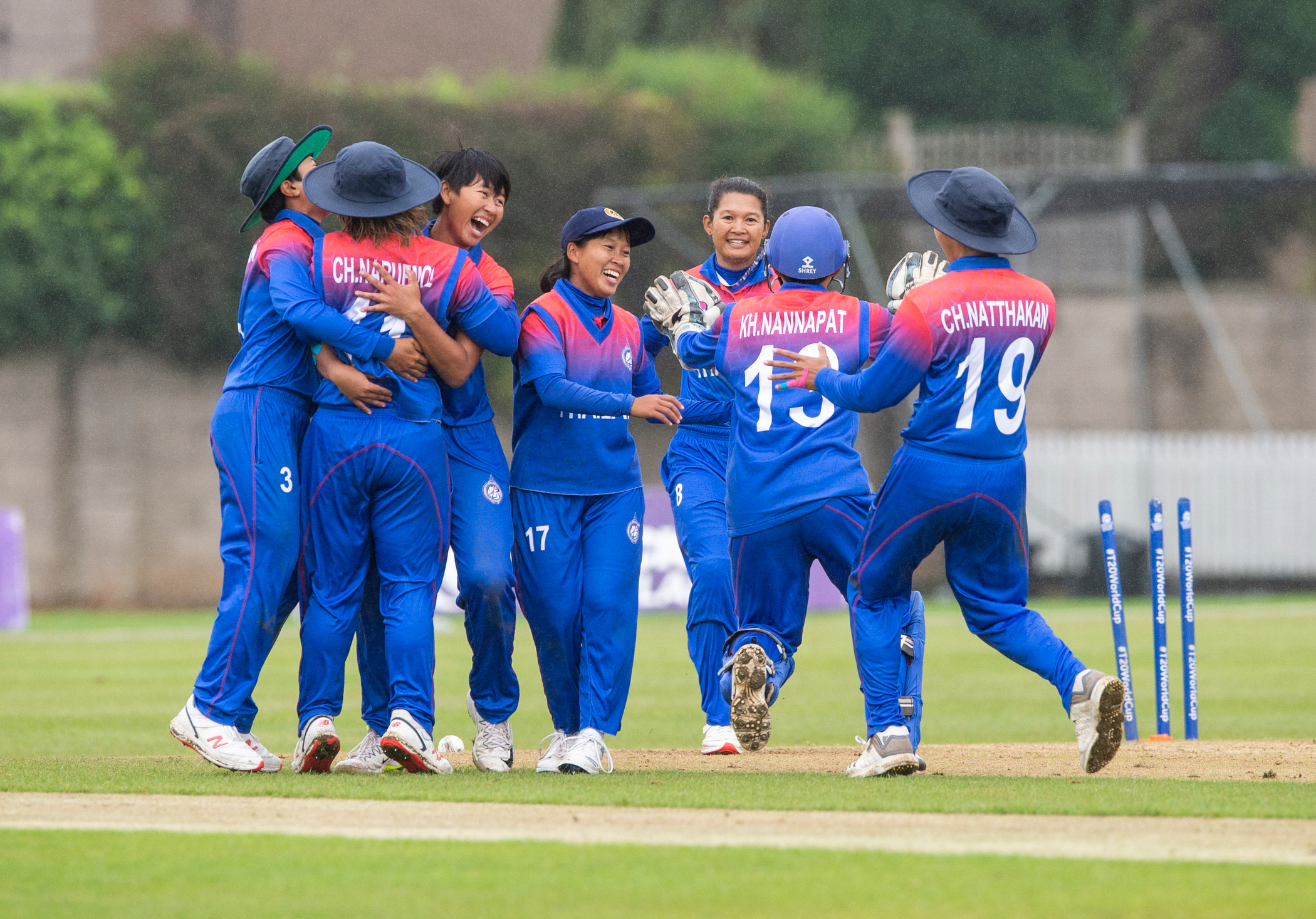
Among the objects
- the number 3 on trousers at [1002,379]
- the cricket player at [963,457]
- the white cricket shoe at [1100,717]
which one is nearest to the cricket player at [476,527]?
the cricket player at [963,457]

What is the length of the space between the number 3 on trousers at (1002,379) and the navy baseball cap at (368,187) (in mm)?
2307

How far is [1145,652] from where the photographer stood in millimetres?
17344

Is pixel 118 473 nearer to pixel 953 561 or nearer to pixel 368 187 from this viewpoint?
pixel 368 187

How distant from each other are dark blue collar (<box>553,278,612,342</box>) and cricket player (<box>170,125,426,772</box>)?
833 mm

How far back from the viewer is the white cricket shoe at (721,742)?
8812 mm

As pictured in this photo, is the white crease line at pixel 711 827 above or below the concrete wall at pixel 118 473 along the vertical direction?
below

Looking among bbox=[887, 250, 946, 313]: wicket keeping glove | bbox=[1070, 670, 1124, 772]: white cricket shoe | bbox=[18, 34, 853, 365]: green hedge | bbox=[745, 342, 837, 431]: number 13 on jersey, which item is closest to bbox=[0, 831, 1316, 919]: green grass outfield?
bbox=[1070, 670, 1124, 772]: white cricket shoe

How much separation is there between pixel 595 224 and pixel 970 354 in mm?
1843

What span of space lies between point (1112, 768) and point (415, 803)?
331 centimetres

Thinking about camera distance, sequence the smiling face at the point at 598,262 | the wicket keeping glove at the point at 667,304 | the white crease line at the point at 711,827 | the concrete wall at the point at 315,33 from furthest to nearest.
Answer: the concrete wall at the point at 315,33 < the wicket keeping glove at the point at 667,304 < the smiling face at the point at 598,262 < the white crease line at the point at 711,827

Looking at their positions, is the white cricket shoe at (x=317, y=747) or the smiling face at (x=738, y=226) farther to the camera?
the smiling face at (x=738, y=226)

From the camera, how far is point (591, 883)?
5.00 metres

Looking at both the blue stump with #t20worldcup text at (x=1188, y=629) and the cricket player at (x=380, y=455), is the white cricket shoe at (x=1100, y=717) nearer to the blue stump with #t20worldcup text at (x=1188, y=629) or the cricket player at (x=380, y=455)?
the cricket player at (x=380, y=455)

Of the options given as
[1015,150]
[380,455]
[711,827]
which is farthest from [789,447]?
[1015,150]
